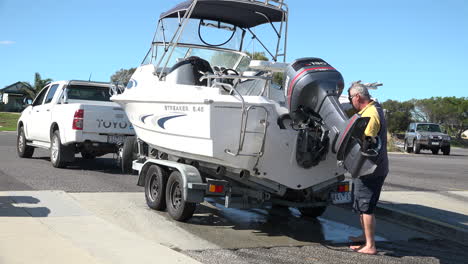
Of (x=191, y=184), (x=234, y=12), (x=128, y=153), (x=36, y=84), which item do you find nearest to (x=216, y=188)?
(x=191, y=184)

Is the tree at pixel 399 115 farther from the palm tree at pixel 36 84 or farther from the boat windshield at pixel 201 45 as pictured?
the boat windshield at pixel 201 45

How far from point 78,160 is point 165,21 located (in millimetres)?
6916

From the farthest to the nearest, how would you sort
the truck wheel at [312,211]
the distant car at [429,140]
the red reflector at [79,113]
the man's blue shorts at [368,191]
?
the distant car at [429,140] < the red reflector at [79,113] < the truck wheel at [312,211] < the man's blue shorts at [368,191]

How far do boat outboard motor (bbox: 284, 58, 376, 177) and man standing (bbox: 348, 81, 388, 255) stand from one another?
191 mm

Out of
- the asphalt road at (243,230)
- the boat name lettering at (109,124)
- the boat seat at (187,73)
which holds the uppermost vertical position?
the boat seat at (187,73)

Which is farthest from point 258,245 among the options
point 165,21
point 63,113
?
point 63,113

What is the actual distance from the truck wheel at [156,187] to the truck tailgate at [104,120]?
3.82 metres

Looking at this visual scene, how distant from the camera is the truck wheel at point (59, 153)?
508 inches

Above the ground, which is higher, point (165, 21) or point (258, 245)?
point (165, 21)

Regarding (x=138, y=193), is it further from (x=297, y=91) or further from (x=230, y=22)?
(x=297, y=91)

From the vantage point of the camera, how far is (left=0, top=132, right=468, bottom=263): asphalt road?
21.7ft

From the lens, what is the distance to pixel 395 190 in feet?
40.5

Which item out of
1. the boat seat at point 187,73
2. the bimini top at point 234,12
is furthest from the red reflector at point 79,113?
the boat seat at point 187,73

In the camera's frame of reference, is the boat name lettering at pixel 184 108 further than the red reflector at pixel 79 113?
No
